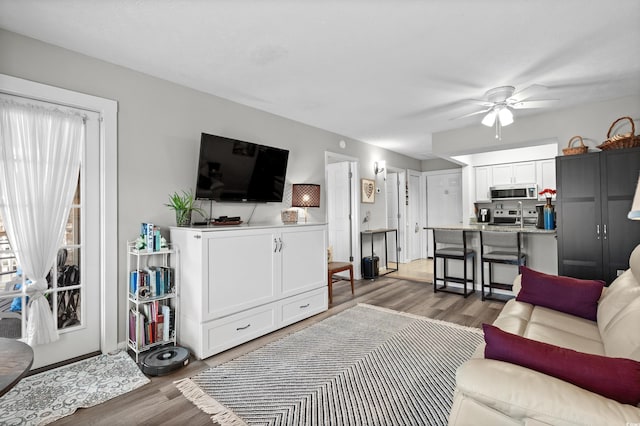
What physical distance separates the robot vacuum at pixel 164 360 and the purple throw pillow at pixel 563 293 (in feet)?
9.02

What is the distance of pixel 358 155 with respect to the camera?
→ 5590mm

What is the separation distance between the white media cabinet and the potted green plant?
0.40 ft

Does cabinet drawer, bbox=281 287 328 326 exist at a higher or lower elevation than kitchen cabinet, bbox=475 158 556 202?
lower

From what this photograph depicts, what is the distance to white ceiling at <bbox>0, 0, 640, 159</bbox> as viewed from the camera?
2.00 m

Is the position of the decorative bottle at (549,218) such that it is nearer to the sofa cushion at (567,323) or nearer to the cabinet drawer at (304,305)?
the sofa cushion at (567,323)

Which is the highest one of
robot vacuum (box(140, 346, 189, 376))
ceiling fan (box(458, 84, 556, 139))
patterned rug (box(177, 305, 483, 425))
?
ceiling fan (box(458, 84, 556, 139))

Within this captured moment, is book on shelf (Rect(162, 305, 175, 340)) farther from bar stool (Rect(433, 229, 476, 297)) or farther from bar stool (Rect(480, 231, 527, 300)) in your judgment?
bar stool (Rect(480, 231, 527, 300))

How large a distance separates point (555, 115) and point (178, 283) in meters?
4.82

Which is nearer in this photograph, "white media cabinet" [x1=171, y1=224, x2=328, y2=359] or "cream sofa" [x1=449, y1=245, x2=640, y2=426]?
"cream sofa" [x1=449, y1=245, x2=640, y2=426]

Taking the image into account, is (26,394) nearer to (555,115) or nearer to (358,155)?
(358,155)

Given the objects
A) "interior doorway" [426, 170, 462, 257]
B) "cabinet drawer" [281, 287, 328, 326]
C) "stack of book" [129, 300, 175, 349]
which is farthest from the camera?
"interior doorway" [426, 170, 462, 257]

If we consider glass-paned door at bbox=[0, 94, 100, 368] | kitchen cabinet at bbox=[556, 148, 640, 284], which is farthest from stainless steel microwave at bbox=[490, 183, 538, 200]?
glass-paned door at bbox=[0, 94, 100, 368]

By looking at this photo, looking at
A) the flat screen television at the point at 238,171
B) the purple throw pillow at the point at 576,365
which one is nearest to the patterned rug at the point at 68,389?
the flat screen television at the point at 238,171

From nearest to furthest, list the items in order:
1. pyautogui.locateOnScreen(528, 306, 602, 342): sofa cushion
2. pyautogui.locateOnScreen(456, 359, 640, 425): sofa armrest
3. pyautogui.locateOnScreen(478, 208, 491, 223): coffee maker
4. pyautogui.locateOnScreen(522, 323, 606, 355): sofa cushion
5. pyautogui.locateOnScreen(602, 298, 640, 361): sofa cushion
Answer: pyautogui.locateOnScreen(456, 359, 640, 425): sofa armrest < pyautogui.locateOnScreen(602, 298, 640, 361): sofa cushion < pyautogui.locateOnScreen(522, 323, 606, 355): sofa cushion < pyautogui.locateOnScreen(528, 306, 602, 342): sofa cushion < pyautogui.locateOnScreen(478, 208, 491, 223): coffee maker
